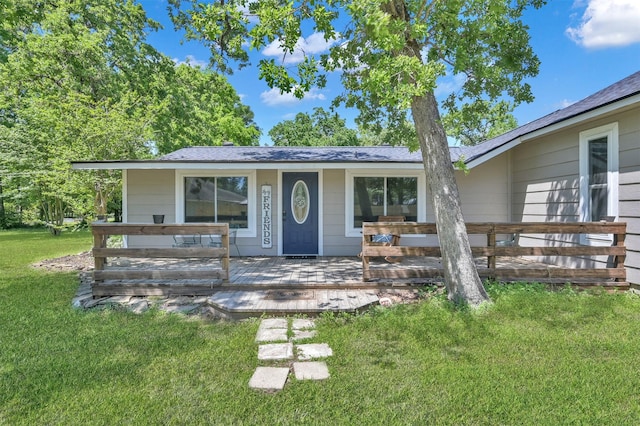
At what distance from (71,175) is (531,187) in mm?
12211

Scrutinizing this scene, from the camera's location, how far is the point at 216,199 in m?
8.02

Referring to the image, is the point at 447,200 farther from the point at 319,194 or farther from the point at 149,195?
the point at 149,195

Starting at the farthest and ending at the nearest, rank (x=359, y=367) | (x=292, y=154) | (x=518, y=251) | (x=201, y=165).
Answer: (x=292, y=154), (x=201, y=165), (x=518, y=251), (x=359, y=367)

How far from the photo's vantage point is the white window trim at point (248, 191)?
7.88m

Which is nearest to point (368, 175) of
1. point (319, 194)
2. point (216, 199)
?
point (319, 194)

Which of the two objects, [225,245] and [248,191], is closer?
[225,245]

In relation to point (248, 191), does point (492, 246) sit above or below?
below

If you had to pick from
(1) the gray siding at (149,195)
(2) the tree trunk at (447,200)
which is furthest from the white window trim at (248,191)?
(2) the tree trunk at (447,200)

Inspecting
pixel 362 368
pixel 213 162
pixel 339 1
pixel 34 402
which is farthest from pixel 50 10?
pixel 362 368

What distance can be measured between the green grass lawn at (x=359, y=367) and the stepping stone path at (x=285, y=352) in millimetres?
86

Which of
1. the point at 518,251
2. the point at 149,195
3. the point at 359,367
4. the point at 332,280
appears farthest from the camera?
the point at 149,195

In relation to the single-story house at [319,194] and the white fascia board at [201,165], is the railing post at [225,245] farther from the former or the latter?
the single-story house at [319,194]

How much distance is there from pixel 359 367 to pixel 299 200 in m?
5.44

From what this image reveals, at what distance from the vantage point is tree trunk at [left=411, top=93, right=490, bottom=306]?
4375mm
